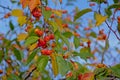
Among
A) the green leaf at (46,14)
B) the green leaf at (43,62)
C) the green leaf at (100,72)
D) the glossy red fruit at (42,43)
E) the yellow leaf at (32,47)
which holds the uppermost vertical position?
the green leaf at (46,14)

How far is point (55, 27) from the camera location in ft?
5.34

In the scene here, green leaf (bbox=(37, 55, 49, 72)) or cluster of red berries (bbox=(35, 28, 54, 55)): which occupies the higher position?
cluster of red berries (bbox=(35, 28, 54, 55))

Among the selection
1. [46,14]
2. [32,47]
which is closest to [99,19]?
[46,14]

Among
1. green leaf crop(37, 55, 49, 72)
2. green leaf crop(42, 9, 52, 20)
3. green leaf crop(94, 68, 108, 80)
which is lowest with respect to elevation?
green leaf crop(94, 68, 108, 80)

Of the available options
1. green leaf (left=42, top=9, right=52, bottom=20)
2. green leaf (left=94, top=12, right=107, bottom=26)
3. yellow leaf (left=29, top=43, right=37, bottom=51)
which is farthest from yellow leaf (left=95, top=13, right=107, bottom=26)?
yellow leaf (left=29, top=43, right=37, bottom=51)

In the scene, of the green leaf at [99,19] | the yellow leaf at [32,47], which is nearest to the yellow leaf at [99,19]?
the green leaf at [99,19]

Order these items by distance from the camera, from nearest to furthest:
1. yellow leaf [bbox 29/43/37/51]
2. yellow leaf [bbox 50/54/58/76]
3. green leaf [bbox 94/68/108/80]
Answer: green leaf [bbox 94/68/108/80]
yellow leaf [bbox 50/54/58/76]
yellow leaf [bbox 29/43/37/51]

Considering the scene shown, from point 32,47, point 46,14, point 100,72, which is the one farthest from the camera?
point 32,47

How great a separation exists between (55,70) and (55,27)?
222mm

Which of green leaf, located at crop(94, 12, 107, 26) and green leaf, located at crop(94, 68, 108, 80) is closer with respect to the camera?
green leaf, located at crop(94, 68, 108, 80)

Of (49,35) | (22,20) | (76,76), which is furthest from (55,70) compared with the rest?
(22,20)

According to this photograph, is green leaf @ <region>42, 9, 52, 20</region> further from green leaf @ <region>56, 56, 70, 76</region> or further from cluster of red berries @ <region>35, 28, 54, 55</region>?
green leaf @ <region>56, 56, 70, 76</region>

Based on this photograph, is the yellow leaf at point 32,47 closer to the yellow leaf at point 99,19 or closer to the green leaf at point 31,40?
the green leaf at point 31,40

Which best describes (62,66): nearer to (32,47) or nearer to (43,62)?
(43,62)
